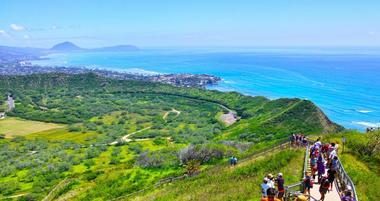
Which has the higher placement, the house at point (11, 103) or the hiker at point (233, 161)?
the hiker at point (233, 161)

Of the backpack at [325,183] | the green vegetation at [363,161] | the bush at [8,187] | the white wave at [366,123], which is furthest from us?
the white wave at [366,123]

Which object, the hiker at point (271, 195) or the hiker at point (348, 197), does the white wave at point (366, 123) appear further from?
the hiker at point (271, 195)

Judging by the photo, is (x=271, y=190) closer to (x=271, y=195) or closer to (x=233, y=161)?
(x=271, y=195)

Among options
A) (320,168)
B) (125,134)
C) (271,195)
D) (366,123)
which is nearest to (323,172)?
(320,168)

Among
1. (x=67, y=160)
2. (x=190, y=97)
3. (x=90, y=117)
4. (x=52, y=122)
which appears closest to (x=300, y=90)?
(x=190, y=97)

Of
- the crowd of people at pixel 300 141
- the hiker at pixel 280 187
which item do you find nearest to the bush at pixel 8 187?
the crowd of people at pixel 300 141

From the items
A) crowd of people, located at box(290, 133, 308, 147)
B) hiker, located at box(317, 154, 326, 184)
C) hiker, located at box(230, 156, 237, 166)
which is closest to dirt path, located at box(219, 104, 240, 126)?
hiker, located at box(230, 156, 237, 166)

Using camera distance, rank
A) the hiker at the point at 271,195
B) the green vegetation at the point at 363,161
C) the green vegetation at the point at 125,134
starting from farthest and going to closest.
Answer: the green vegetation at the point at 125,134 < the green vegetation at the point at 363,161 < the hiker at the point at 271,195

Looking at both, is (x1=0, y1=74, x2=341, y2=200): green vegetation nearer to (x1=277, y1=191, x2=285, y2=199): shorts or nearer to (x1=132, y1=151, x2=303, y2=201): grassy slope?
(x1=132, y1=151, x2=303, y2=201): grassy slope
